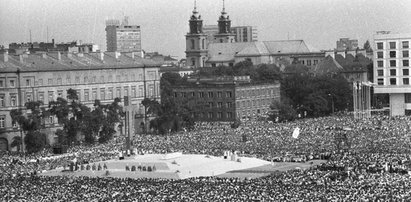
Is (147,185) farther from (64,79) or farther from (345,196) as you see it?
(64,79)

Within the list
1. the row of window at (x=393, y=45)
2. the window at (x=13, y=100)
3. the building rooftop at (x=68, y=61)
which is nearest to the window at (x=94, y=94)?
the building rooftop at (x=68, y=61)

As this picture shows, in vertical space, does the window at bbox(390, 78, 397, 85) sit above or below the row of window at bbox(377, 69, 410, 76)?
below

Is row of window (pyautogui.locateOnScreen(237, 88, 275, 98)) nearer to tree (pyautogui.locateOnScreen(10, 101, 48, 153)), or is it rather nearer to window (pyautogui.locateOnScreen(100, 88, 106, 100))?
window (pyautogui.locateOnScreen(100, 88, 106, 100))

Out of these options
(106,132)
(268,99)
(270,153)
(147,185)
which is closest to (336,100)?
(268,99)

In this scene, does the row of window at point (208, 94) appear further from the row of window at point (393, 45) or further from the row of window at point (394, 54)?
the row of window at point (393, 45)

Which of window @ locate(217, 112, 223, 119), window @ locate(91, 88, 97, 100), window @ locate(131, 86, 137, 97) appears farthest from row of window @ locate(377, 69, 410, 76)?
window @ locate(91, 88, 97, 100)

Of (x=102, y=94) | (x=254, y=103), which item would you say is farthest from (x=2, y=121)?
(x=254, y=103)

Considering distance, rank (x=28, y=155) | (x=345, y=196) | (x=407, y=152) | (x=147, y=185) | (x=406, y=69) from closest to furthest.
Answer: (x=345, y=196), (x=147, y=185), (x=407, y=152), (x=28, y=155), (x=406, y=69)
